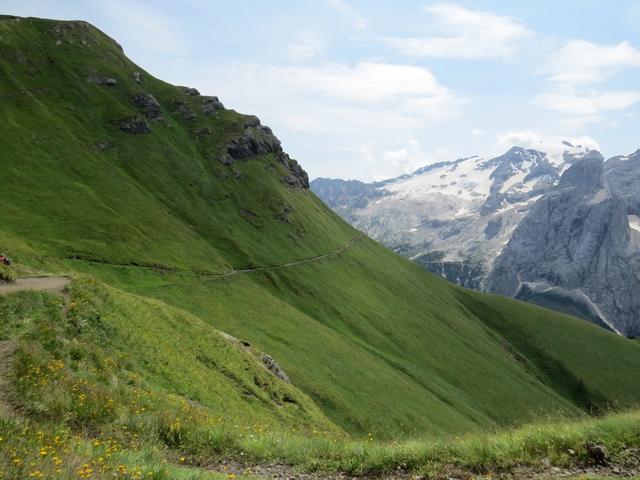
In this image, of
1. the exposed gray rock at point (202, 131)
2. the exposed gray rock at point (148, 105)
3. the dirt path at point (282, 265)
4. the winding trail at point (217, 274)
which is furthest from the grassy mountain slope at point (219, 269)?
the exposed gray rock at point (202, 131)

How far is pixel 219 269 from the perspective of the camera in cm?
11500

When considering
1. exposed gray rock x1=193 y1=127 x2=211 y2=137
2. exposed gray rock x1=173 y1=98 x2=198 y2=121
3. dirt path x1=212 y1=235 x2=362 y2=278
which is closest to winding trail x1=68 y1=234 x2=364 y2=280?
dirt path x1=212 y1=235 x2=362 y2=278

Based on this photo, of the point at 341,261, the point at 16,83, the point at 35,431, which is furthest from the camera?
the point at 341,261

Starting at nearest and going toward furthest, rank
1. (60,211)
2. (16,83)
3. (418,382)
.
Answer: (60,211)
(418,382)
(16,83)

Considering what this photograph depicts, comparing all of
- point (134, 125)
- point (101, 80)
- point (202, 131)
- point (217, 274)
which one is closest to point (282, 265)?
point (217, 274)

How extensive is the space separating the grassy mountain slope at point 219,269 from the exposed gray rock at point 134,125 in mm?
1861

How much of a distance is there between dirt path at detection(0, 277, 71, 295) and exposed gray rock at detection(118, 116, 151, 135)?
5326 inches

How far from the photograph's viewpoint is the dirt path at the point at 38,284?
2684 cm

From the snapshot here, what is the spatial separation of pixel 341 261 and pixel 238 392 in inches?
5493

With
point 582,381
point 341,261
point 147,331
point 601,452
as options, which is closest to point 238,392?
point 147,331

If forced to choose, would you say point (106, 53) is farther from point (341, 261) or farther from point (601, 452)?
point (601, 452)

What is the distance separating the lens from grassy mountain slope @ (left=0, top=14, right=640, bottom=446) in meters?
72.5

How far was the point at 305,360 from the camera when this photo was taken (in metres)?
85.5

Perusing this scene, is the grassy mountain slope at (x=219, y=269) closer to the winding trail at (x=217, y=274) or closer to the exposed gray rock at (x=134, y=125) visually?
the winding trail at (x=217, y=274)
